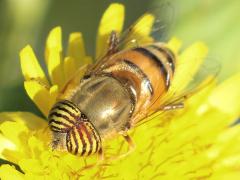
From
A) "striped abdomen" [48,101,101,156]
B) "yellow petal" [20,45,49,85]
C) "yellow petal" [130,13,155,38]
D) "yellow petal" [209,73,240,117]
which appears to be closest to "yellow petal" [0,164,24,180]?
"striped abdomen" [48,101,101,156]

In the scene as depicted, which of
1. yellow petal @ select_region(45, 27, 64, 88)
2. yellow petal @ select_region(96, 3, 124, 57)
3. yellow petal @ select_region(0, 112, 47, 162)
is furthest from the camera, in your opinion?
yellow petal @ select_region(96, 3, 124, 57)

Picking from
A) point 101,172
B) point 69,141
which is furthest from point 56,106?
point 101,172

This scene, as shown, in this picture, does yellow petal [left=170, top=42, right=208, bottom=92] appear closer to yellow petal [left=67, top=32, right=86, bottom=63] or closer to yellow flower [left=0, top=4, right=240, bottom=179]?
yellow flower [left=0, top=4, right=240, bottom=179]

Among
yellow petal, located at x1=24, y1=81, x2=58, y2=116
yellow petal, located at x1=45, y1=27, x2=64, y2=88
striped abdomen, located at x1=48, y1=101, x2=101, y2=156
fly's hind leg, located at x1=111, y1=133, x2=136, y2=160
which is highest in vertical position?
yellow petal, located at x1=45, y1=27, x2=64, y2=88

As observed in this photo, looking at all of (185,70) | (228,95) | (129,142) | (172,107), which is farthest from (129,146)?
(228,95)

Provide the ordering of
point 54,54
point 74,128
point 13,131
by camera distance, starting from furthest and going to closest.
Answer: point 54,54, point 13,131, point 74,128

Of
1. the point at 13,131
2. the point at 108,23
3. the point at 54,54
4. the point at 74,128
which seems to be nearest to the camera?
the point at 74,128

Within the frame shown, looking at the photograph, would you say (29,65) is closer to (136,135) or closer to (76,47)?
(76,47)

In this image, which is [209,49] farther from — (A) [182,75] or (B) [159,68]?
(B) [159,68]
